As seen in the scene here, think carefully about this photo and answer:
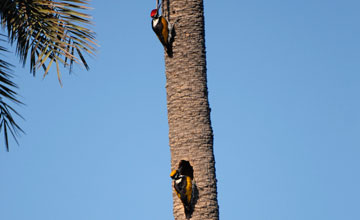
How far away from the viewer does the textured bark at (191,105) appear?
7.46 m

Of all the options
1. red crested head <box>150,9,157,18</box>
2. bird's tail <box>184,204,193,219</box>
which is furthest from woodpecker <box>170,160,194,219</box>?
red crested head <box>150,9,157,18</box>

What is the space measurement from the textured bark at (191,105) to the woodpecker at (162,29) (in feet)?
0.26

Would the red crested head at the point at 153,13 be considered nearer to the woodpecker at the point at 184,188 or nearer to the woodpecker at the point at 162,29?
the woodpecker at the point at 162,29

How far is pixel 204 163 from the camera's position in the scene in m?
7.50

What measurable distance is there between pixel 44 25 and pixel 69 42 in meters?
0.41

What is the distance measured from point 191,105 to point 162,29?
964 mm

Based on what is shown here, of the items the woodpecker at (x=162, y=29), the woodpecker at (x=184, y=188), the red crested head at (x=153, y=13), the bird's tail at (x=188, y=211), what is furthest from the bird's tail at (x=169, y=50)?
the bird's tail at (x=188, y=211)

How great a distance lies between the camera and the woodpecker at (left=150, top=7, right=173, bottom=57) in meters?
7.82

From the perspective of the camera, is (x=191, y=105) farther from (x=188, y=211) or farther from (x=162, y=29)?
(x=188, y=211)

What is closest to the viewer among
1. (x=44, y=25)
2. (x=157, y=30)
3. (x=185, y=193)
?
(x=185, y=193)

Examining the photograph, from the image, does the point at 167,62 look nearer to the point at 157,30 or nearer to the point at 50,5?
the point at 157,30

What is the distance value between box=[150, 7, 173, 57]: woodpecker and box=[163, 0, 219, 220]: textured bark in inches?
3.1

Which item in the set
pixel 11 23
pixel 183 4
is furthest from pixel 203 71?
pixel 11 23

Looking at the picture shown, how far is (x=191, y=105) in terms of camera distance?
Answer: 768 cm
